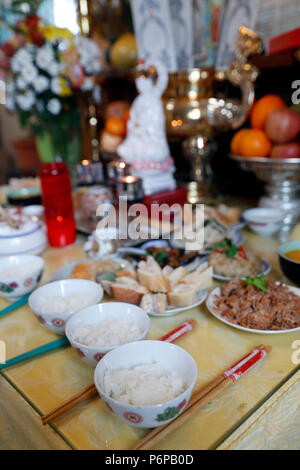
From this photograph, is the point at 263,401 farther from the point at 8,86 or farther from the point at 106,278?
the point at 8,86

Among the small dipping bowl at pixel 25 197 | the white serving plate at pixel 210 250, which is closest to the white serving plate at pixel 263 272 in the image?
the white serving plate at pixel 210 250

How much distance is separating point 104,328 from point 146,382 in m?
0.17

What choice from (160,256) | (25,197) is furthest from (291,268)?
(25,197)

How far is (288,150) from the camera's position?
1.28 meters

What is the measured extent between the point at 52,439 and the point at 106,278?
44 cm

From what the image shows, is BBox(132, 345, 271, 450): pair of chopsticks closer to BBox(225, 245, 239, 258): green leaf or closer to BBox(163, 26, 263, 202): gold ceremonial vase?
BBox(225, 245, 239, 258): green leaf

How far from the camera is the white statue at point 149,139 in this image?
1.50m

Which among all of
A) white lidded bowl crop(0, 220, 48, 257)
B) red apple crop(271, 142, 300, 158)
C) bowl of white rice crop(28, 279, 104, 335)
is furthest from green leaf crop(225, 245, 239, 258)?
white lidded bowl crop(0, 220, 48, 257)

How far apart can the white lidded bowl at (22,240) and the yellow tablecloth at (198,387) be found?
13.8 inches

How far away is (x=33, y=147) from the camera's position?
365 cm

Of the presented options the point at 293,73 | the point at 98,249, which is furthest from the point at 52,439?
the point at 293,73

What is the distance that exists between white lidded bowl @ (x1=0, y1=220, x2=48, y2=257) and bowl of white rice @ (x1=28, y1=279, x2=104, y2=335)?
375 mm

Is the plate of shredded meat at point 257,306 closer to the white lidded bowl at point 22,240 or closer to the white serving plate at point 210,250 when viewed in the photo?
the white serving plate at point 210,250

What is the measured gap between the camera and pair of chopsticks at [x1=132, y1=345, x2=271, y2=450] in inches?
19.2
